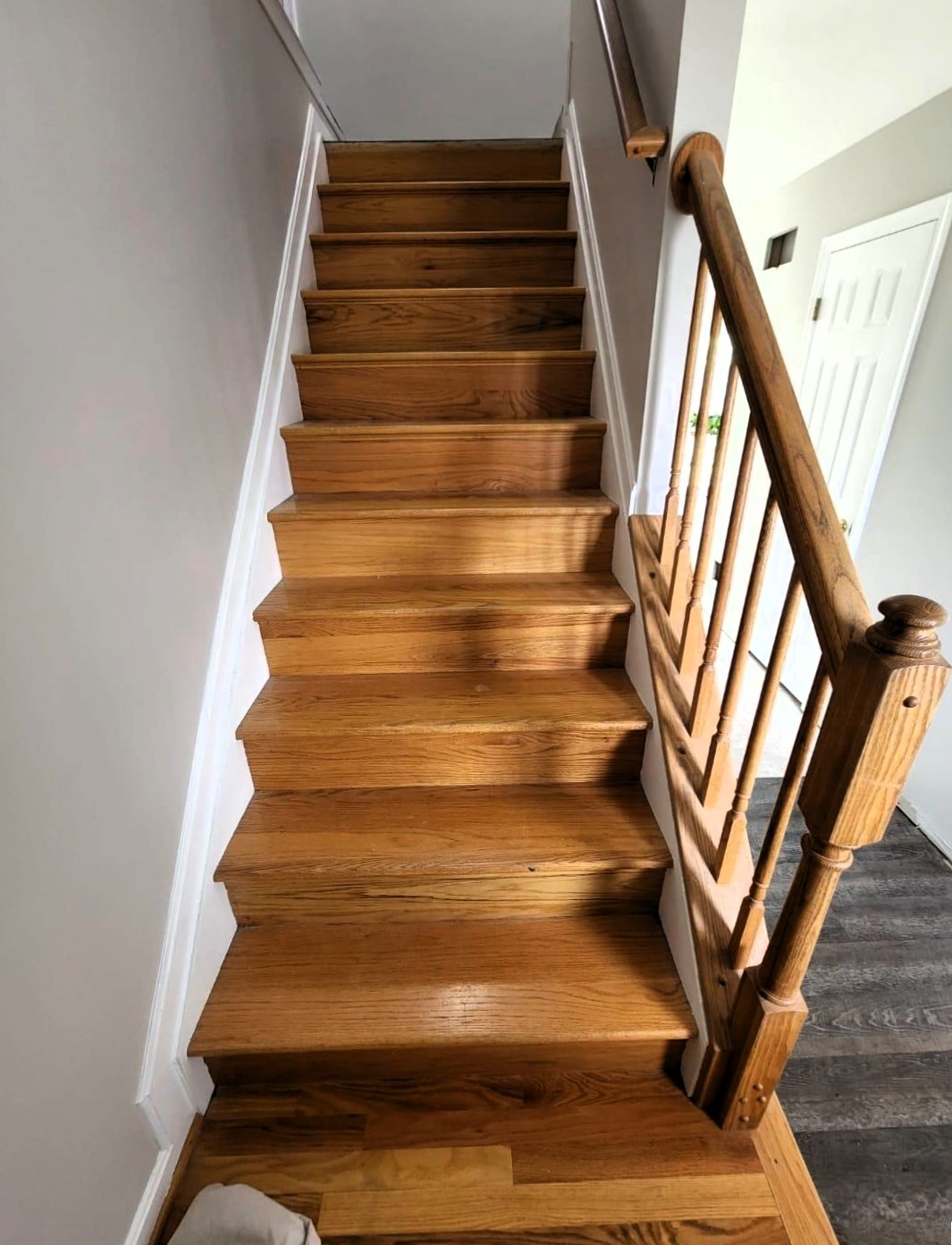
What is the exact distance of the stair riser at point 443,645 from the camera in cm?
143

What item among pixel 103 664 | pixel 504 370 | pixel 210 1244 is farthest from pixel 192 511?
pixel 210 1244

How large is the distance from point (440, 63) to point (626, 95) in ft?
6.97

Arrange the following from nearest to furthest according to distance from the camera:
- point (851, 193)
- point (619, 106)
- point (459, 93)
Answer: point (619, 106), point (851, 193), point (459, 93)

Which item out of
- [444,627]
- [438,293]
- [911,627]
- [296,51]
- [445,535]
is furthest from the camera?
[296,51]

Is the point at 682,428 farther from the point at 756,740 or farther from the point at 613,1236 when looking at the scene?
the point at 613,1236

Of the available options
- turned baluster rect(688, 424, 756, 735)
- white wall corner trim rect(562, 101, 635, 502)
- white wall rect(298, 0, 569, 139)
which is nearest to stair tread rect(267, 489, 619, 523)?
white wall corner trim rect(562, 101, 635, 502)

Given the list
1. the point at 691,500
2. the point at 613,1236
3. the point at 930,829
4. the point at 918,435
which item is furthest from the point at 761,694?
the point at 918,435

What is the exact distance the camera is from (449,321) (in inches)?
72.8

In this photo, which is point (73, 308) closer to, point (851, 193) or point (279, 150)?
point (279, 150)

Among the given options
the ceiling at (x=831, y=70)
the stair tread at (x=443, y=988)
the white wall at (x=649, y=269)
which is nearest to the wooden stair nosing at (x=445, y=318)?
the white wall at (x=649, y=269)

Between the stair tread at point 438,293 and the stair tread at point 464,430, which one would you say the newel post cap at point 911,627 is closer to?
the stair tread at point 464,430

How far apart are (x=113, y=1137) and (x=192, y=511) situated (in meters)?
1.00

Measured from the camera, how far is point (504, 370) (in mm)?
1729

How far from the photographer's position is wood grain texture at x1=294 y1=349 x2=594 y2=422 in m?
1.72
